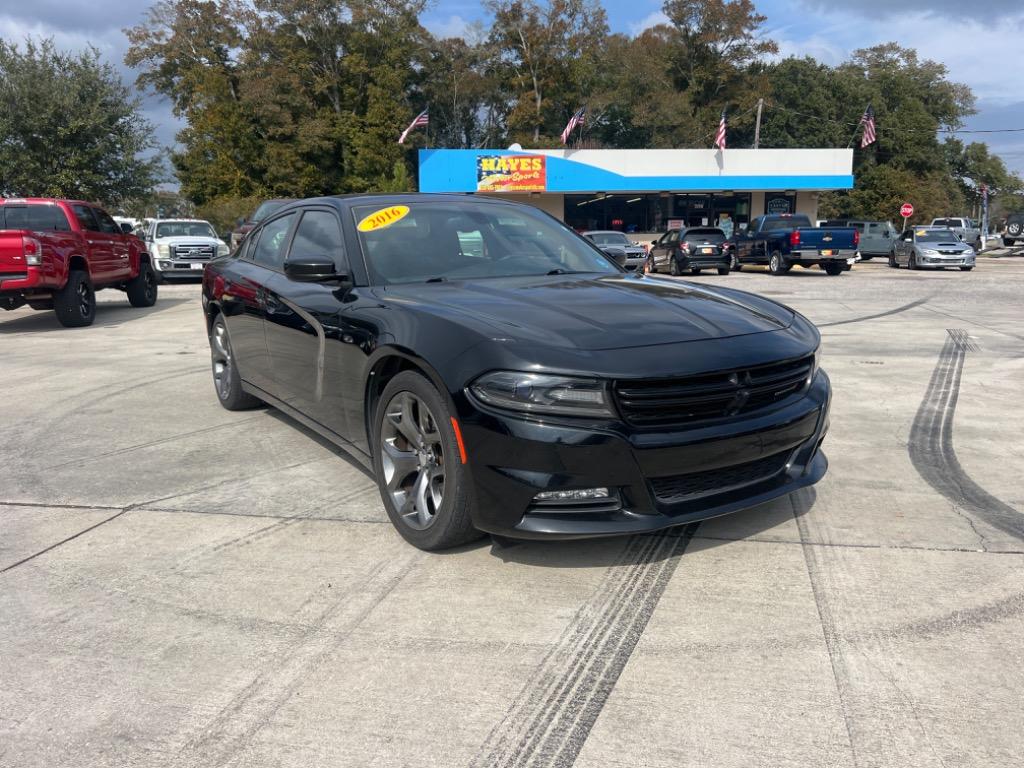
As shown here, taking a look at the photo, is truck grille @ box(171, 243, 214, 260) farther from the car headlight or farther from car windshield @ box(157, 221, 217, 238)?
the car headlight

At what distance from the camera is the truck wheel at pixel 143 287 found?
15.0 metres

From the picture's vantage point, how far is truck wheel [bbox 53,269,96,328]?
1199 cm

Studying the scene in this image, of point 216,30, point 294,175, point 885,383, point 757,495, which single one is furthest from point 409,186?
point 757,495

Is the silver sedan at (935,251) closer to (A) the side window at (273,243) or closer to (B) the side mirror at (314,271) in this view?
(A) the side window at (273,243)

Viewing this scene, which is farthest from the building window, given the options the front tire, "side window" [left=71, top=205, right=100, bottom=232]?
the front tire

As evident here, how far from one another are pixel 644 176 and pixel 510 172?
646 cm

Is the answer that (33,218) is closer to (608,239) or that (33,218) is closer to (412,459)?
(412,459)

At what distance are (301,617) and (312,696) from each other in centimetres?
55

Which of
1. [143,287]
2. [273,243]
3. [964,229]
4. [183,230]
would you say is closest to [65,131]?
[183,230]

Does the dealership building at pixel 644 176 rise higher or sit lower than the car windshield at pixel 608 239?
higher

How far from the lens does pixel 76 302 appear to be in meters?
12.1

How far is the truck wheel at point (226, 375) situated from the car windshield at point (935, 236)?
25904mm

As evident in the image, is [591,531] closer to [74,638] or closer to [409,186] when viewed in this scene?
[74,638]

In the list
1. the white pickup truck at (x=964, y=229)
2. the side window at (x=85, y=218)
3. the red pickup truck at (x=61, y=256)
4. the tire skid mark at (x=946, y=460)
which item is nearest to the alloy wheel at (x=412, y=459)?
the tire skid mark at (x=946, y=460)
